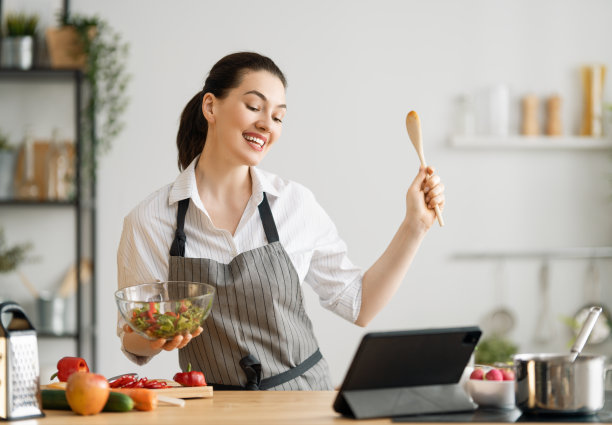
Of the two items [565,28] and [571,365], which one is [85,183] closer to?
[565,28]

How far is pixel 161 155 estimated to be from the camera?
4227mm

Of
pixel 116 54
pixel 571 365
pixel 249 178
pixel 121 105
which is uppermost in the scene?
pixel 116 54

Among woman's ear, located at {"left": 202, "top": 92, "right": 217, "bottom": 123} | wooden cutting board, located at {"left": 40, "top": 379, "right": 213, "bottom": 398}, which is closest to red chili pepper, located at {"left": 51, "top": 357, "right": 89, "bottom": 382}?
wooden cutting board, located at {"left": 40, "top": 379, "right": 213, "bottom": 398}

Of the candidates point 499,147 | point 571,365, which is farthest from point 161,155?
point 571,365

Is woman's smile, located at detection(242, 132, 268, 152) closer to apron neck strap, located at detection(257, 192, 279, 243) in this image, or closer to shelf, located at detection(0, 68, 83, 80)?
apron neck strap, located at detection(257, 192, 279, 243)

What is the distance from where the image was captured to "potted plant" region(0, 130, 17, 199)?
4.14 m

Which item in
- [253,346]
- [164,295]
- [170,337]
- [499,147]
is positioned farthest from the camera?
[499,147]

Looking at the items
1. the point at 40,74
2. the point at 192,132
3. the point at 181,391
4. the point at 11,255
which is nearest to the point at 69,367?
the point at 181,391

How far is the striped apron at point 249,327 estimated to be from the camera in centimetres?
209

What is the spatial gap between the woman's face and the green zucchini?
83 centimetres

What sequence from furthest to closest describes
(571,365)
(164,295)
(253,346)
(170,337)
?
(253,346), (164,295), (170,337), (571,365)

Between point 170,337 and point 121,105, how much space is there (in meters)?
2.72

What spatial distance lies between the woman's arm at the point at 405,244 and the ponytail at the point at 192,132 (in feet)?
2.26

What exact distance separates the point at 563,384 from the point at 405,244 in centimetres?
77
